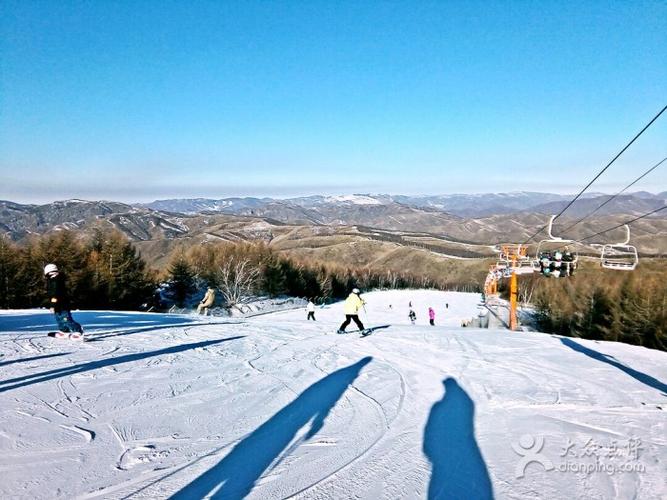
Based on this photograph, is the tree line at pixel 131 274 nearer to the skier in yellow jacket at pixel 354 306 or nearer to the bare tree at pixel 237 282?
the bare tree at pixel 237 282

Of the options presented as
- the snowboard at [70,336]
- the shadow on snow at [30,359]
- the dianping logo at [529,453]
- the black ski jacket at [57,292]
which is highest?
the black ski jacket at [57,292]

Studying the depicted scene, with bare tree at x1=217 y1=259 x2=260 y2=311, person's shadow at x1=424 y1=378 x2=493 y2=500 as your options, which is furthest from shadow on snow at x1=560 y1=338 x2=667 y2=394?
bare tree at x1=217 y1=259 x2=260 y2=311

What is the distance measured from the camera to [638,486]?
4.60 m

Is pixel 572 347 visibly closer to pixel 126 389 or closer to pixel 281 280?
pixel 126 389

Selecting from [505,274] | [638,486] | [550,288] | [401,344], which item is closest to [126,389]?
[638,486]

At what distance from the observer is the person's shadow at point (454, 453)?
4.45 metres

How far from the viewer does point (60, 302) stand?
10.6 m

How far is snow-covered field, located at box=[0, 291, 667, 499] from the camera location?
4523 millimetres

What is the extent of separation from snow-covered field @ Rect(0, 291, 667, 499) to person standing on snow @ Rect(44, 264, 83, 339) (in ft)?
1.57

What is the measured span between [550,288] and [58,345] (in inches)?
2595

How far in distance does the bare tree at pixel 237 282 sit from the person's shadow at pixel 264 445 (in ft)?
161

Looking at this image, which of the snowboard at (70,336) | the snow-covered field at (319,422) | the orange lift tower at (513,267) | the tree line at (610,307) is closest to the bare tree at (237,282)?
the orange lift tower at (513,267)

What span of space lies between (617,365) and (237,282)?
53717 mm

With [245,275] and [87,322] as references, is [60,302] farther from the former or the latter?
[245,275]
